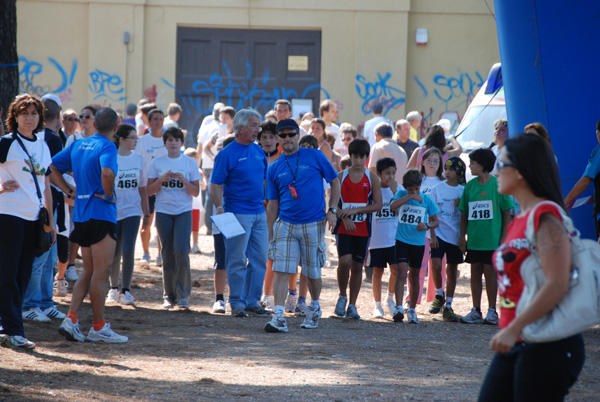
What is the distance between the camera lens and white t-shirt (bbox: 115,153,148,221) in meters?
8.83

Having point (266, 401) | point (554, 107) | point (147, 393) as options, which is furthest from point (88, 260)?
point (554, 107)

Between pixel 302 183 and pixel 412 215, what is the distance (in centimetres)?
145

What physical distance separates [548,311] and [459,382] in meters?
2.89

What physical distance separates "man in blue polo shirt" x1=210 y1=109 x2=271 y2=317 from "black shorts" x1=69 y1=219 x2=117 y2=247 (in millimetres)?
1818

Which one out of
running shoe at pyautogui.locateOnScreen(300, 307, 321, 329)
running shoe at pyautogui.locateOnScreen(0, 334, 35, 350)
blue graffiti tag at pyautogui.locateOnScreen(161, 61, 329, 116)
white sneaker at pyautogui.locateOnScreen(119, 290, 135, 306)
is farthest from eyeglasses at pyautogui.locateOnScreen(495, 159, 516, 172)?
blue graffiti tag at pyautogui.locateOnScreen(161, 61, 329, 116)

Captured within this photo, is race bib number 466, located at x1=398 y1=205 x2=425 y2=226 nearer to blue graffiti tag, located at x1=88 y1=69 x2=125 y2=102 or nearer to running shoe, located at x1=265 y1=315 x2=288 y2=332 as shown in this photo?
running shoe, located at x1=265 y1=315 x2=288 y2=332

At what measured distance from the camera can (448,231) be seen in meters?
8.92

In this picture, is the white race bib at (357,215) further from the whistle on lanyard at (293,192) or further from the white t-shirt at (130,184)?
the white t-shirt at (130,184)

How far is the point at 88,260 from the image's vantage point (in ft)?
22.1

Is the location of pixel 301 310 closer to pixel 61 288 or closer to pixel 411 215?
pixel 411 215

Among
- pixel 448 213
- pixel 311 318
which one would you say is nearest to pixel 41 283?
pixel 311 318

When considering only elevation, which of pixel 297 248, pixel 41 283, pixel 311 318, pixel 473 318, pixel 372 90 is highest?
pixel 372 90

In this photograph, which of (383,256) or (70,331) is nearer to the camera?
(70,331)

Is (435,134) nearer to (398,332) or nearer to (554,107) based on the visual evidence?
(554,107)
